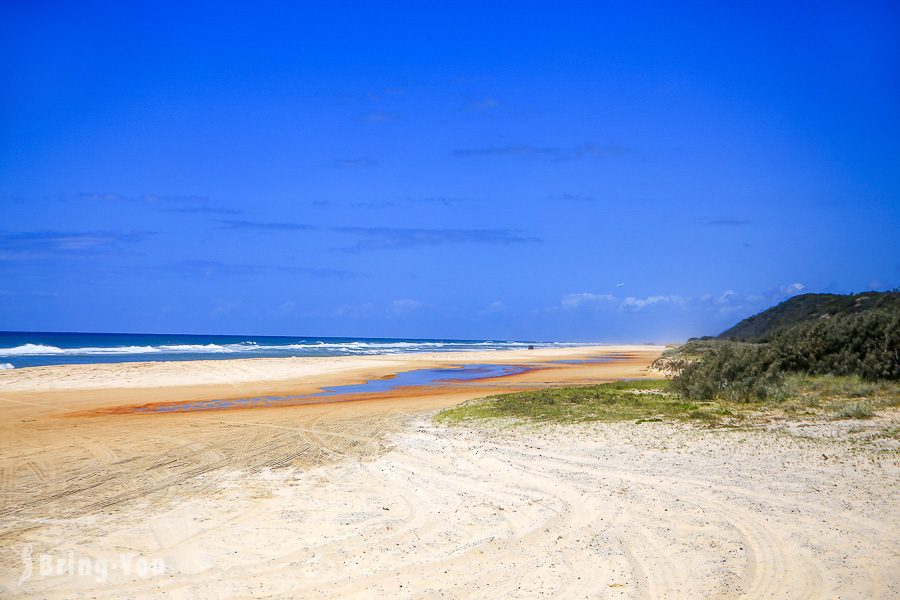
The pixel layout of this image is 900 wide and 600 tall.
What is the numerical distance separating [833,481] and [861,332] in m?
8.88

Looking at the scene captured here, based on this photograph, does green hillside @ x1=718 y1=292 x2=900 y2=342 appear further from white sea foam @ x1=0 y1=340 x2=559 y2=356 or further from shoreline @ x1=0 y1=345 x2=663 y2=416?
white sea foam @ x1=0 y1=340 x2=559 y2=356

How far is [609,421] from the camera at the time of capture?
12328mm

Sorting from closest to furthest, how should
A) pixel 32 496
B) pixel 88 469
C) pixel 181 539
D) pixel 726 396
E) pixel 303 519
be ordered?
pixel 181 539 < pixel 303 519 < pixel 32 496 < pixel 88 469 < pixel 726 396

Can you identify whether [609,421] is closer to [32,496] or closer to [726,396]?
[726,396]

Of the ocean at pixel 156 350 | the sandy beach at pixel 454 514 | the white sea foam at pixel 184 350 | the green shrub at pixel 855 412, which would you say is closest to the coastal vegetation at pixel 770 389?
the green shrub at pixel 855 412

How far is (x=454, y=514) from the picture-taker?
288 inches

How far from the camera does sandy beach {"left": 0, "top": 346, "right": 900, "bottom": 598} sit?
548cm

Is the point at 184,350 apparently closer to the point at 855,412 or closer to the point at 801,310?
the point at 801,310

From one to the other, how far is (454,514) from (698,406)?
7960 millimetres

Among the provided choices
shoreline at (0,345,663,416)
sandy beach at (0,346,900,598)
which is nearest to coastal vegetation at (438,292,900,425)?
sandy beach at (0,346,900,598)

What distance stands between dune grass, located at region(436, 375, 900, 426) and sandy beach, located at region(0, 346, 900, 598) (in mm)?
1042

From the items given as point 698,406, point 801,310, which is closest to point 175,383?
point 698,406

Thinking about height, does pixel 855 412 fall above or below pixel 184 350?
below

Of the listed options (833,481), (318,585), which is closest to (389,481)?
(318,585)
